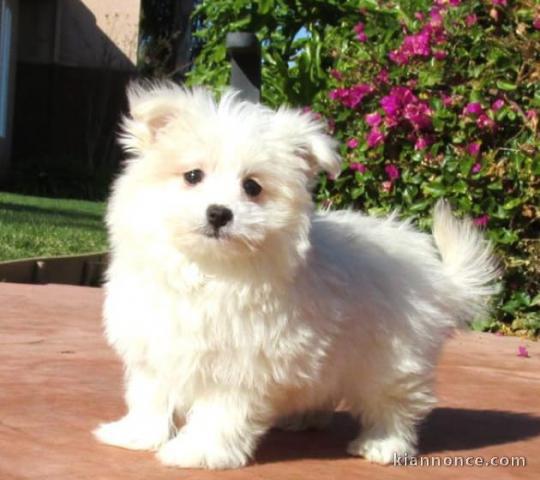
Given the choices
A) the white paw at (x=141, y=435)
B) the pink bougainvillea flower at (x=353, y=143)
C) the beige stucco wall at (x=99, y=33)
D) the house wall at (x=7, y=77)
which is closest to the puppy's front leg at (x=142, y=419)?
the white paw at (x=141, y=435)

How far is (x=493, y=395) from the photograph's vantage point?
18.7ft

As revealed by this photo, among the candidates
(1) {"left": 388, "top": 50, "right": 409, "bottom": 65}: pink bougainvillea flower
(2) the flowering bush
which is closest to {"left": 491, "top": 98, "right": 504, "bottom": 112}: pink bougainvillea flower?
(2) the flowering bush

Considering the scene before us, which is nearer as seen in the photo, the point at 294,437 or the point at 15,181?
the point at 294,437

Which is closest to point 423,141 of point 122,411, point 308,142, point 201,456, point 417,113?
point 417,113

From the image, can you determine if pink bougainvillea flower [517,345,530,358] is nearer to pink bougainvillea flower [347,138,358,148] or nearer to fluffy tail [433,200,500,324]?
pink bougainvillea flower [347,138,358,148]

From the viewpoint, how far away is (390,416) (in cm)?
408

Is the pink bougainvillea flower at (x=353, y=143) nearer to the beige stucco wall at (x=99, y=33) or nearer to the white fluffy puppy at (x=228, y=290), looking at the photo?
the white fluffy puppy at (x=228, y=290)

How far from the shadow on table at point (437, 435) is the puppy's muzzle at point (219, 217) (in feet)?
3.03

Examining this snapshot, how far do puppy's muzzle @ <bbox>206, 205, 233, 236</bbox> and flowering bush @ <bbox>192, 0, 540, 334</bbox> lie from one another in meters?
4.19

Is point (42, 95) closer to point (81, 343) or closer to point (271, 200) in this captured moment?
point (81, 343)

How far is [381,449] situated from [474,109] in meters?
3.97

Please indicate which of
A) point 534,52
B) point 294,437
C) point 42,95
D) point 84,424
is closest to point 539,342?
point 534,52

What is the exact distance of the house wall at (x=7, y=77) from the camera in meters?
21.1

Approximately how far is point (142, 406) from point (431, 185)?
13.8 feet
